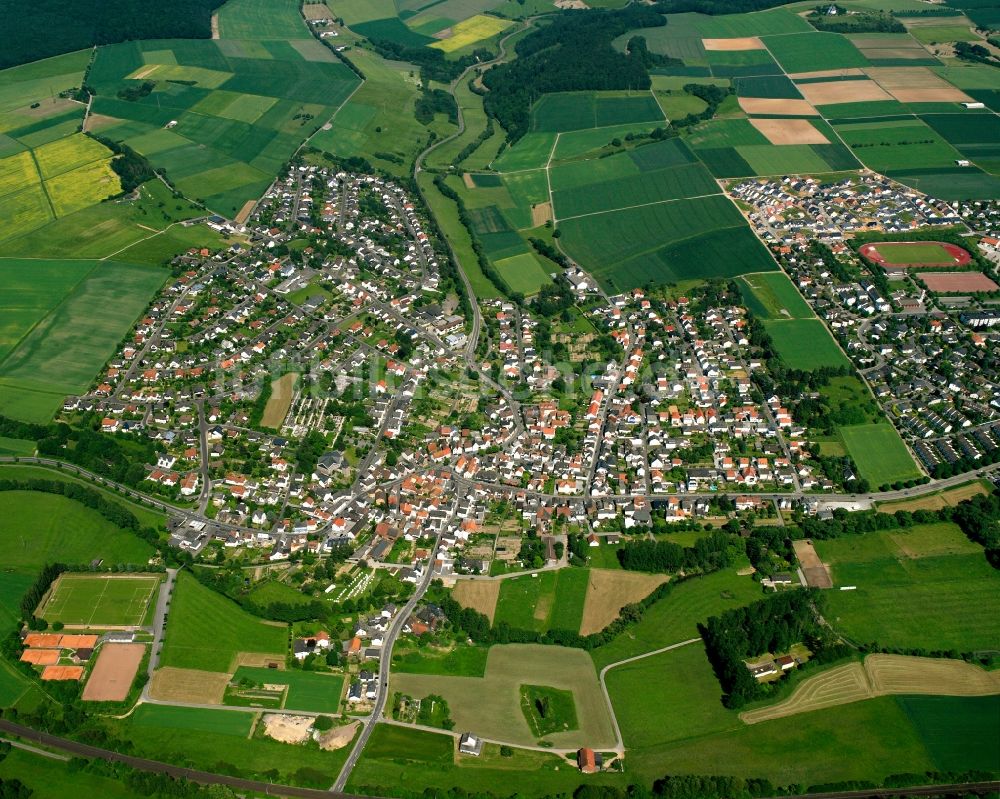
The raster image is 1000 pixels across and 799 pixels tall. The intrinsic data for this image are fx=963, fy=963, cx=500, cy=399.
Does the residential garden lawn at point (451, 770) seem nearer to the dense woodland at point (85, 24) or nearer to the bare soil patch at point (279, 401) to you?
the bare soil patch at point (279, 401)

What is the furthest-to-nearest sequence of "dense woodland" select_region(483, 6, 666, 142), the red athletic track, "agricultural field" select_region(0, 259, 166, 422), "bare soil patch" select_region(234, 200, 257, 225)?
"dense woodland" select_region(483, 6, 666, 142), "bare soil patch" select_region(234, 200, 257, 225), the red athletic track, "agricultural field" select_region(0, 259, 166, 422)

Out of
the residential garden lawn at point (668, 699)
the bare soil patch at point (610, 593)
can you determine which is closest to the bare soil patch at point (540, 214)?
the bare soil patch at point (610, 593)


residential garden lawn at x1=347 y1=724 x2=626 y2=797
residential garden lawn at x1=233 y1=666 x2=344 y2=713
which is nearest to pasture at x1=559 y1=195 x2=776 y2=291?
residential garden lawn at x1=233 y1=666 x2=344 y2=713

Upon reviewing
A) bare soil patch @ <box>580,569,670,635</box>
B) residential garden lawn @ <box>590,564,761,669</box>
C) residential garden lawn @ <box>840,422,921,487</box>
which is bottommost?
bare soil patch @ <box>580,569,670,635</box>

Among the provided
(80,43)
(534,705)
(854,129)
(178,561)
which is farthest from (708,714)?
(80,43)

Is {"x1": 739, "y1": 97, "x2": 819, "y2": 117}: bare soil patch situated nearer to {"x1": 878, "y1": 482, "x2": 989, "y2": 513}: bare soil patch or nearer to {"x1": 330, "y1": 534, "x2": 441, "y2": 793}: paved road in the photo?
{"x1": 878, "y1": 482, "x2": 989, "y2": 513}: bare soil patch

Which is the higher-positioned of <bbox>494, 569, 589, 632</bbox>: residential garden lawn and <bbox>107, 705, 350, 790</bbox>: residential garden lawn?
<bbox>494, 569, 589, 632</bbox>: residential garden lawn

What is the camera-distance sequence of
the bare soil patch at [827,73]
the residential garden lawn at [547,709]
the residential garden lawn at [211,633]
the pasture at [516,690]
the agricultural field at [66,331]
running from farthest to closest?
the bare soil patch at [827,73], the agricultural field at [66,331], the residential garden lawn at [211,633], the residential garden lawn at [547,709], the pasture at [516,690]

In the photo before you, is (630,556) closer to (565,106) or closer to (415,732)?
(415,732)
